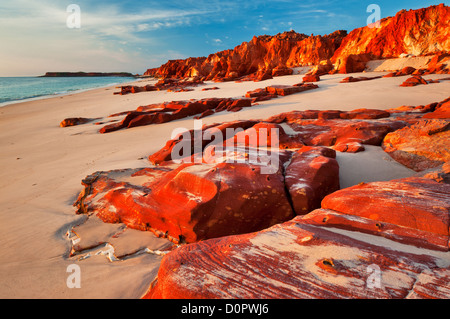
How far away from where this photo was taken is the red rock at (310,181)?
2756mm

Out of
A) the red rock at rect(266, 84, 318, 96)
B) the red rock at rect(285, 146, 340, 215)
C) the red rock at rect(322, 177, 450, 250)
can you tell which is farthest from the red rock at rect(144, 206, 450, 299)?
the red rock at rect(266, 84, 318, 96)

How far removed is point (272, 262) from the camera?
1.56 meters

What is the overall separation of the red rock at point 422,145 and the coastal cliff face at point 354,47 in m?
21.0

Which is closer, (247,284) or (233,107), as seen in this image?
(247,284)

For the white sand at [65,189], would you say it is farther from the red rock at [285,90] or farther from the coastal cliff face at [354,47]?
the coastal cliff face at [354,47]

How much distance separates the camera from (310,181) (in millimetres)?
2912

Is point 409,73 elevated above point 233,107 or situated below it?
above

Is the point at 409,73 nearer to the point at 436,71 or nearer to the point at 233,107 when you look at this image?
the point at 436,71

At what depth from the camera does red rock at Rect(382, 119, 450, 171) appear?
11.3ft

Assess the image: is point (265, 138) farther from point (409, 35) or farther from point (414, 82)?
point (409, 35)

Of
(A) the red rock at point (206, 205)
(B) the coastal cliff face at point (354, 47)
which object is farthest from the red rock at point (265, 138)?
(B) the coastal cliff face at point (354, 47)

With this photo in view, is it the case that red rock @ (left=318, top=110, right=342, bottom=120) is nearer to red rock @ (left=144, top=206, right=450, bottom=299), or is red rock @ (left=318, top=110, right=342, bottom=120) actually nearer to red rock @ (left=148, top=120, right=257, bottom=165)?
red rock @ (left=148, top=120, right=257, bottom=165)
